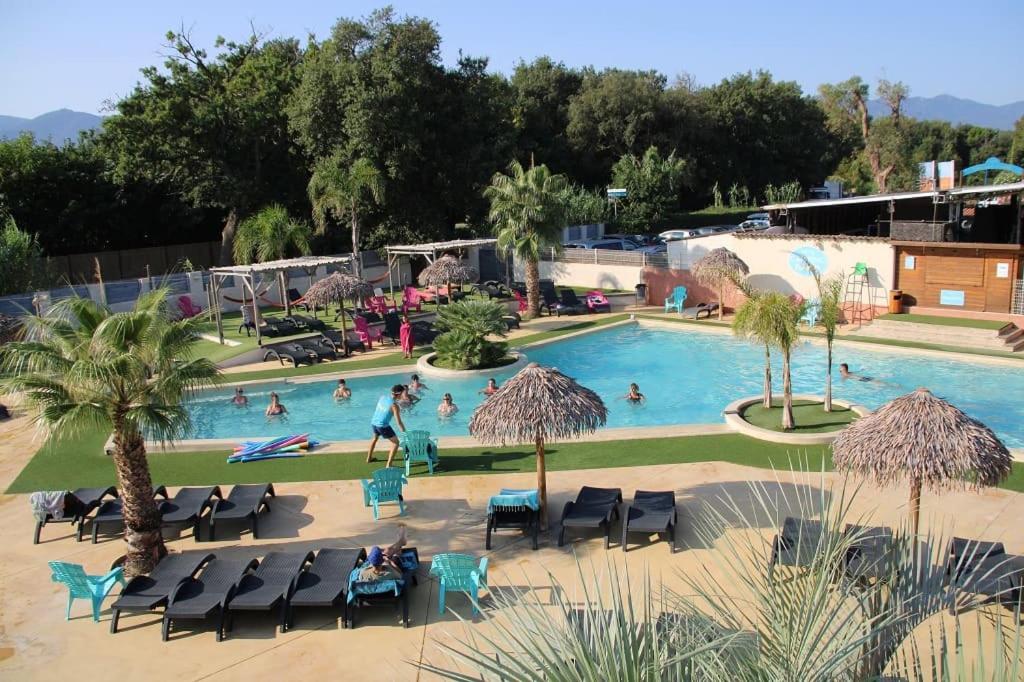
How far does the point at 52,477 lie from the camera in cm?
1435

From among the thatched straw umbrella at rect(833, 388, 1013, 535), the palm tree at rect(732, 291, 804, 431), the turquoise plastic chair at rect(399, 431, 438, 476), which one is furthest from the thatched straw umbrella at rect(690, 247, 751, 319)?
the thatched straw umbrella at rect(833, 388, 1013, 535)

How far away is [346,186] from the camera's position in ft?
115

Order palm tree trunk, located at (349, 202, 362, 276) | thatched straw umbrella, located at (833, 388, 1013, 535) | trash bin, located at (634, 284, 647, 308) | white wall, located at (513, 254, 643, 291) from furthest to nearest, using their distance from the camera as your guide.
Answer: palm tree trunk, located at (349, 202, 362, 276) < white wall, located at (513, 254, 643, 291) < trash bin, located at (634, 284, 647, 308) < thatched straw umbrella, located at (833, 388, 1013, 535)

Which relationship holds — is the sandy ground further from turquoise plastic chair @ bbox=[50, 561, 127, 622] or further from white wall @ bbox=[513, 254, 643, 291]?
white wall @ bbox=[513, 254, 643, 291]

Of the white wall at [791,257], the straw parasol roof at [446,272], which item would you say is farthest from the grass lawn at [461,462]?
the straw parasol roof at [446,272]

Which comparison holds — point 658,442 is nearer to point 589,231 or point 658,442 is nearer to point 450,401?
point 450,401

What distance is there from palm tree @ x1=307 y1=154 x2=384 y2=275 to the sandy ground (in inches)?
880

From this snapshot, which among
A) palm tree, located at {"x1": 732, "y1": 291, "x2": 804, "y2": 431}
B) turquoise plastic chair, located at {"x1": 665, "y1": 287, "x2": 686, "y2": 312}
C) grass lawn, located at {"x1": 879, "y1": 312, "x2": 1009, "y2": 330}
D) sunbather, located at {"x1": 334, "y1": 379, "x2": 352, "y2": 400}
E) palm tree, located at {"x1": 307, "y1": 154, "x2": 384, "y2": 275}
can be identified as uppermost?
palm tree, located at {"x1": 307, "y1": 154, "x2": 384, "y2": 275}

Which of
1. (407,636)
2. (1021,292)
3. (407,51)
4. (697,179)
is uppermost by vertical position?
A: (407,51)

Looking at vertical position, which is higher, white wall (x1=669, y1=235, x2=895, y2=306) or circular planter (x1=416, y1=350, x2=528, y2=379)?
white wall (x1=669, y1=235, x2=895, y2=306)

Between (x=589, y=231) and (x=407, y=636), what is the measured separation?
37102mm

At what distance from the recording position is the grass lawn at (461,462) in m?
13.5

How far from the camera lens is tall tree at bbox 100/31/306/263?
3675 centimetres

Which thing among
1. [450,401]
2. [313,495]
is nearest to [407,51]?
[450,401]
